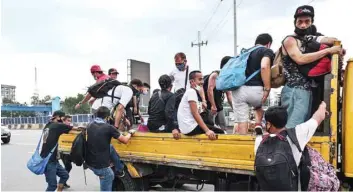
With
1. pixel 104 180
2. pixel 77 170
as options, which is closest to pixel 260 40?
pixel 104 180

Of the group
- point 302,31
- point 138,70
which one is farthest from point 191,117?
point 138,70

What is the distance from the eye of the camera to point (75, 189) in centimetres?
709

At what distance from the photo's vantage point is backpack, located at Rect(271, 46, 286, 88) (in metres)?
3.87

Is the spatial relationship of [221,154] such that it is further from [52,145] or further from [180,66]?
[52,145]

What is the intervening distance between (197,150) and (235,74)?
3.10 feet

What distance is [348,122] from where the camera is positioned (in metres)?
3.30

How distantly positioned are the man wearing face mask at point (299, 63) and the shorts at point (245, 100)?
1.61ft

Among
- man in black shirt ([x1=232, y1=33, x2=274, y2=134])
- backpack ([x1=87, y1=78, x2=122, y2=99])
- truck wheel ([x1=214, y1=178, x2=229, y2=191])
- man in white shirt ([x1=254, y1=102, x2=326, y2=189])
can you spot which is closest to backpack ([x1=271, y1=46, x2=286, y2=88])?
man in black shirt ([x1=232, y1=33, x2=274, y2=134])

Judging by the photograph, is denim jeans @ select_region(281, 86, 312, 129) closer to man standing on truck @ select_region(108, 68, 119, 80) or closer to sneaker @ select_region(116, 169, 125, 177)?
sneaker @ select_region(116, 169, 125, 177)

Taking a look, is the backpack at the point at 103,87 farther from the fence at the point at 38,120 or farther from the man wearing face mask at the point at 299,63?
the fence at the point at 38,120

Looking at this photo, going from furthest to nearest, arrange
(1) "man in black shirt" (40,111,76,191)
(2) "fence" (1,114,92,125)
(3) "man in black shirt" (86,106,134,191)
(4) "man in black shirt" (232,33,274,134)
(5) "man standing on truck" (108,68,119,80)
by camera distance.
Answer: (2) "fence" (1,114,92,125), (5) "man standing on truck" (108,68,119,80), (1) "man in black shirt" (40,111,76,191), (3) "man in black shirt" (86,106,134,191), (4) "man in black shirt" (232,33,274,134)

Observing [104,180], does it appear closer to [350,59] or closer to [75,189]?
[75,189]

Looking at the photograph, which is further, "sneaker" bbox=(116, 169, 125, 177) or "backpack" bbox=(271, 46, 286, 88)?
"sneaker" bbox=(116, 169, 125, 177)

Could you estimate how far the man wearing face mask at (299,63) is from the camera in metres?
3.59
